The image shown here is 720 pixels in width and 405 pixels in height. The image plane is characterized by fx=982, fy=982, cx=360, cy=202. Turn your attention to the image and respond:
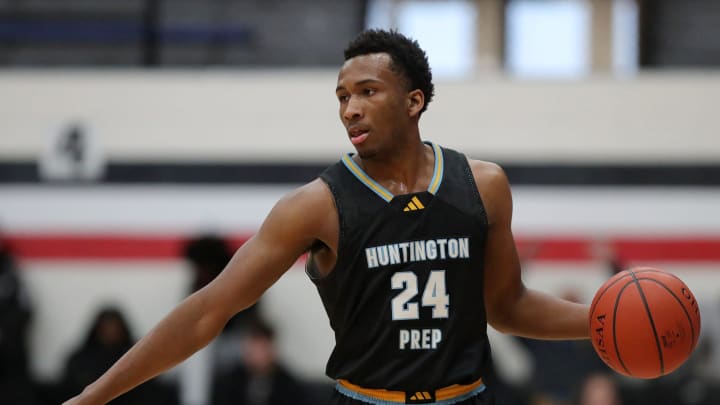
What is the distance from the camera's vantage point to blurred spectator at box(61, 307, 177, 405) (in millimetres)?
9039

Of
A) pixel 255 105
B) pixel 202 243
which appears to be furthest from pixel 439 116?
pixel 202 243

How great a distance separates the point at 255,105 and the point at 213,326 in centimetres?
687

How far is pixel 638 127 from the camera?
9734 mm

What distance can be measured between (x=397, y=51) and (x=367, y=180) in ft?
1.46

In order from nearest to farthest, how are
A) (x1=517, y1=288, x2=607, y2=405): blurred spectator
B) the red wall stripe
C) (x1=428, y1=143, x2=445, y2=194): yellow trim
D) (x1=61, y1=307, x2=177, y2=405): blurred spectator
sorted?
1. (x1=428, y1=143, x2=445, y2=194): yellow trim
2. (x1=517, y1=288, x2=607, y2=405): blurred spectator
3. (x1=61, y1=307, x2=177, y2=405): blurred spectator
4. the red wall stripe

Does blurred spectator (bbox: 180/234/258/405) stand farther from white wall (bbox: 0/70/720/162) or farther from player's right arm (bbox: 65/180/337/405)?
player's right arm (bbox: 65/180/337/405)

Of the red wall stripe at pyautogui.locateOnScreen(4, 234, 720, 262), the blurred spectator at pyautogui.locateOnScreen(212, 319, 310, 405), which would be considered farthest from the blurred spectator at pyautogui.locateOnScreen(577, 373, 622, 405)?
the blurred spectator at pyautogui.locateOnScreen(212, 319, 310, 405)

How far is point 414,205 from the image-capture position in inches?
129

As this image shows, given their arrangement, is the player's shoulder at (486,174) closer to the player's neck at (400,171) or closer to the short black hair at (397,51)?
the player's neck at (400,171)

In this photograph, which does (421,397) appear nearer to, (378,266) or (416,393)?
(416,393)

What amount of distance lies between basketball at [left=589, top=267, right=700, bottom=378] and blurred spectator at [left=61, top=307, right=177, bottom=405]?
6.40 meters

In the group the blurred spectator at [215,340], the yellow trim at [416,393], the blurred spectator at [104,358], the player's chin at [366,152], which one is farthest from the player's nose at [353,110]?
the blurred spectator at [104,358]

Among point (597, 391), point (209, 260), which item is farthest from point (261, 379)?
point (597, 391)

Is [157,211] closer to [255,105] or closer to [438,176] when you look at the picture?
[255,105]
